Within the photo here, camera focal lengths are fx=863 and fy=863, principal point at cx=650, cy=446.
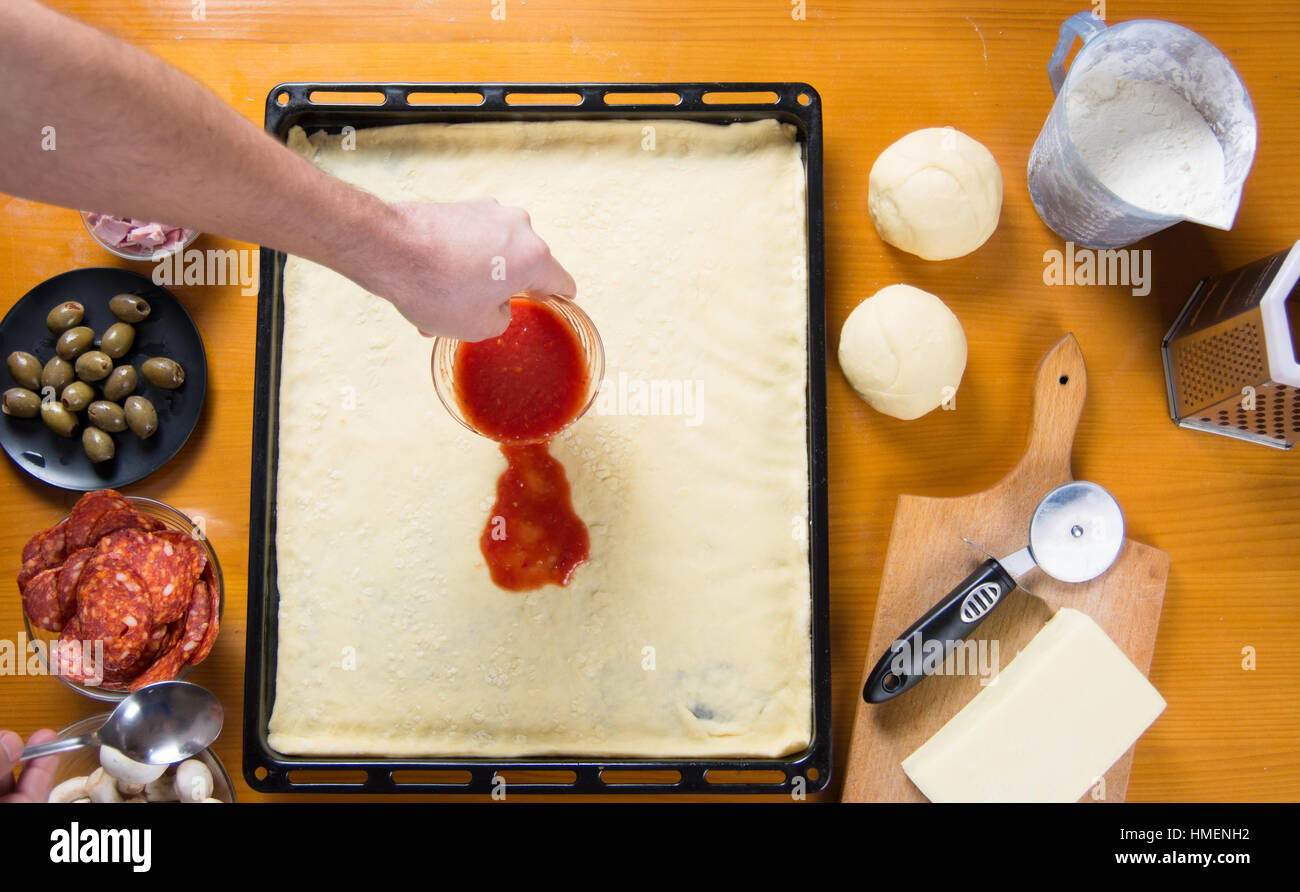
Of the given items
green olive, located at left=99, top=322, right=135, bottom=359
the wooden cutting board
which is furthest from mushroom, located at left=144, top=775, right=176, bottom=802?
the wooden cutting board

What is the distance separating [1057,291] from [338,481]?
1365 mm

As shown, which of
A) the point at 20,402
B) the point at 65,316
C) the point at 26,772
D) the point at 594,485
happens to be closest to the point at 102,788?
the point at 26,772

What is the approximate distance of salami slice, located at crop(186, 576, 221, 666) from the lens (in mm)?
1454

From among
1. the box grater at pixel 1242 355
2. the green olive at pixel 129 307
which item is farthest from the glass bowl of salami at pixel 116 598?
the box grater at pixel 1242 355

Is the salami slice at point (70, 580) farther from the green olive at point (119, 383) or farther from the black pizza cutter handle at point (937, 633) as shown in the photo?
the black pizza cutter handle at point (937, 633)

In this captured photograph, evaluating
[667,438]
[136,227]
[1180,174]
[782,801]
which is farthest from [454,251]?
[1180,174]

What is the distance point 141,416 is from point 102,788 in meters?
0.62

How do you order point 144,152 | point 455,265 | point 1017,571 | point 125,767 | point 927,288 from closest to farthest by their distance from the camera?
point 144,152, point 455,265, point 125,767, point 1017,571, point 927,288

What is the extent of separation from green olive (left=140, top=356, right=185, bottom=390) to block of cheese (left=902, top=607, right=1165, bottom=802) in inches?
56.7

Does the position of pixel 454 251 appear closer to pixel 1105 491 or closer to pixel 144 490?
pixel 144 490

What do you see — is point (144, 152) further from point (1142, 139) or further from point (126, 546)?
point (1142, 139)

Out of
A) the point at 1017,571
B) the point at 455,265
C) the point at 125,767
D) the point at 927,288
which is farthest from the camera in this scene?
the point at 927,288

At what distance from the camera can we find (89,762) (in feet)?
4.82

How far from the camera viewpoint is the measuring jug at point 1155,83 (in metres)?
1.42
